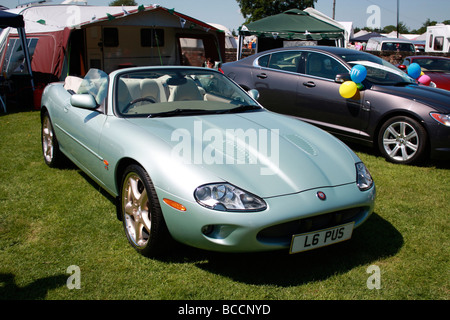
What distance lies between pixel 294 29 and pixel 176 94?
Result: 13899 mm

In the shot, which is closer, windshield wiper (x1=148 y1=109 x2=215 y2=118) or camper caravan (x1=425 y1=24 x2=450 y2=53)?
windshield wiper (x1=148 y1=109 x2=215 y2=118)

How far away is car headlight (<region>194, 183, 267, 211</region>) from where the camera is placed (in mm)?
2482

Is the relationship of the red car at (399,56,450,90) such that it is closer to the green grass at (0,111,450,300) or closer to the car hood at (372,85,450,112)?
the car hood at (372,85,450,112)

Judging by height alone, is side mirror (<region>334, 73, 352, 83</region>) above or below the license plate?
above

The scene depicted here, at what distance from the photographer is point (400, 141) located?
549 cm

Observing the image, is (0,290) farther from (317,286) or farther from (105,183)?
(317,286)

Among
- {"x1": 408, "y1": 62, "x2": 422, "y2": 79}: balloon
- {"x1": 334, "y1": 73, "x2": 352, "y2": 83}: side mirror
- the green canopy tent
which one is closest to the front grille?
{"x1": 334, "y1": 73, "x2": 352, "y2": 83}: side mirror

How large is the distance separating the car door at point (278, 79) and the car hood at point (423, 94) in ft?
4.37

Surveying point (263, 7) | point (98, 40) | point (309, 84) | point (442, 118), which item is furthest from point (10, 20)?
point (263, 7)

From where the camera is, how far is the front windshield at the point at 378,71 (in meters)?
6.02

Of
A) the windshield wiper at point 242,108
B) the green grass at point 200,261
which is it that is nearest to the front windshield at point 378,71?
the green grass at point 200,261

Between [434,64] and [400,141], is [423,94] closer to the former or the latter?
[400,141]

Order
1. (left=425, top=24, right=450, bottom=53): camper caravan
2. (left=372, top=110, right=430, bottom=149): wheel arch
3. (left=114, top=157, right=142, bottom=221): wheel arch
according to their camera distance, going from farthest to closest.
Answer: (left=425, top=24, right=450, bottom=53): camper caravan, (left=372, top=110, right=430, bottom=149): wheel arch, (left=114, top=157, right=142, bottom=221): wheel arch

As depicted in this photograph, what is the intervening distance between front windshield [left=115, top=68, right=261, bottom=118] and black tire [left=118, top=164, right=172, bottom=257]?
68cm
